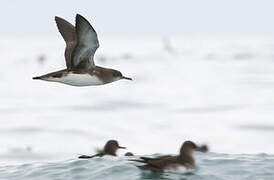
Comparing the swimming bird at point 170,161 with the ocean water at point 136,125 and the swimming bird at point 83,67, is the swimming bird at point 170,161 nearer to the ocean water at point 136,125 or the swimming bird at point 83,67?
the ocean water at point 136,125

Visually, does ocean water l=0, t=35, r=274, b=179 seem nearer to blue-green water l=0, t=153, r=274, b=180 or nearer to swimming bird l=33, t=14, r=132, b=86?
blue-green water l=0, t=153, r=274, b=180

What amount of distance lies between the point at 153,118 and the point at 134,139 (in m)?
7.49

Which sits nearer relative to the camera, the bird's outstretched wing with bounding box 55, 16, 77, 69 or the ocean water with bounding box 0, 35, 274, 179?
the ocean water with bounding box 0, 35, 274, 179

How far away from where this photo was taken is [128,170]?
42.7 ft

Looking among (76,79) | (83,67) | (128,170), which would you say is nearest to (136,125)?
(128,170)

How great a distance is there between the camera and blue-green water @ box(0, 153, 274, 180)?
41.8 feet

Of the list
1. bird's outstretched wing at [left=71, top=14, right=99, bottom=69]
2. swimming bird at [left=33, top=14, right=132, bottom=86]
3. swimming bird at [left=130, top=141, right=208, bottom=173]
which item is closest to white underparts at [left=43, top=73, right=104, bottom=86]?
swimming bird at [left=33, top=14, right=132, bottom=86]

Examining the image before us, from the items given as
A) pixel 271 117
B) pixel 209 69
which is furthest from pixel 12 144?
pixel 209 69

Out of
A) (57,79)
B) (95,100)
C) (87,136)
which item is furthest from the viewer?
(95,100)

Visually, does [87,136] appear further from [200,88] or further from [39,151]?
[200,88]

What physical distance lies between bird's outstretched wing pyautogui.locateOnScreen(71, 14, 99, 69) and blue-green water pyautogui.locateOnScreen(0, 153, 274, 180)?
172cm

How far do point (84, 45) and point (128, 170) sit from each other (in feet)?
7.17

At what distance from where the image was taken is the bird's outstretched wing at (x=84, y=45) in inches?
458

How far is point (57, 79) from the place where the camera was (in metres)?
12.1
